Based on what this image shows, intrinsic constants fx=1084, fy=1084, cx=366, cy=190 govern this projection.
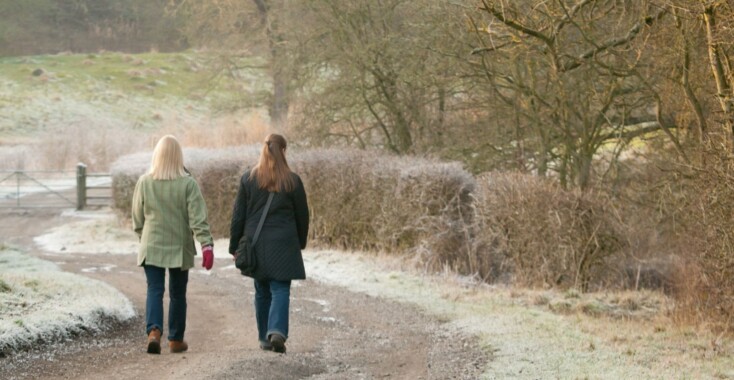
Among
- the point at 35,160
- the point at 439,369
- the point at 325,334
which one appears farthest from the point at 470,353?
the point at 35,160

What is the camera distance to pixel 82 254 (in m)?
23.7

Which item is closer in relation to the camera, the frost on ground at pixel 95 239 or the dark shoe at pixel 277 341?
the dark shoe at pixel 277 341

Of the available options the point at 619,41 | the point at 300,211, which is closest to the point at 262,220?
the point at 300,211

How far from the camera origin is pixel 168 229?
10062 mm

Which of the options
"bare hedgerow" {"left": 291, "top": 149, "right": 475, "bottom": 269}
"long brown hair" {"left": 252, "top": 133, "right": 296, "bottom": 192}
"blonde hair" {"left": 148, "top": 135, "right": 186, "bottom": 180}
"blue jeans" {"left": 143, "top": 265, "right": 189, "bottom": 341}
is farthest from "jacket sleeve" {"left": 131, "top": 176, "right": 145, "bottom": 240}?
"bare hedgerow" {"left": 291, "top": 149, "right": 475, "bottom": 269}

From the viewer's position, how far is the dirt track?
29.9 ft

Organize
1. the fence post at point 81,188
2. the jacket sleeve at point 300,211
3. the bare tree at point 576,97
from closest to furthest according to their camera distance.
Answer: the jacket sleeve at point 300,211, the bare tree at point 576,97, the fence post at point 81,188

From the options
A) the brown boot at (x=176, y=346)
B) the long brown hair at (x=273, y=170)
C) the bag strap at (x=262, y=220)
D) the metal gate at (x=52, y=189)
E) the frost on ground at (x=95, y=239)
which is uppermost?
the long brown hair at (x=273, y=170)

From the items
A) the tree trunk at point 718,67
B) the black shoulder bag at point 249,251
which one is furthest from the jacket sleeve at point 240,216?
the tree trunk at point 718,67

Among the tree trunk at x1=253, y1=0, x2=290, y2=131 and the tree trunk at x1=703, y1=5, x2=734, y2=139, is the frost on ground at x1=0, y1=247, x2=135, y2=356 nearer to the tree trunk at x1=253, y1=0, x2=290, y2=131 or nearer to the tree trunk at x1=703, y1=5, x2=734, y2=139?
the tree trunk at x1=703, y1=5, x2=734, y2=139

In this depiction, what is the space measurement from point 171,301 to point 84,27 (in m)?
66.5

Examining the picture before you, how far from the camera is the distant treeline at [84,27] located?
6919 cm

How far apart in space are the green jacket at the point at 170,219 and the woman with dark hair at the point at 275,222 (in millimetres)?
413

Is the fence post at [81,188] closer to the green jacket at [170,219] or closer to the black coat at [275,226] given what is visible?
the green jacket at [170,219]
